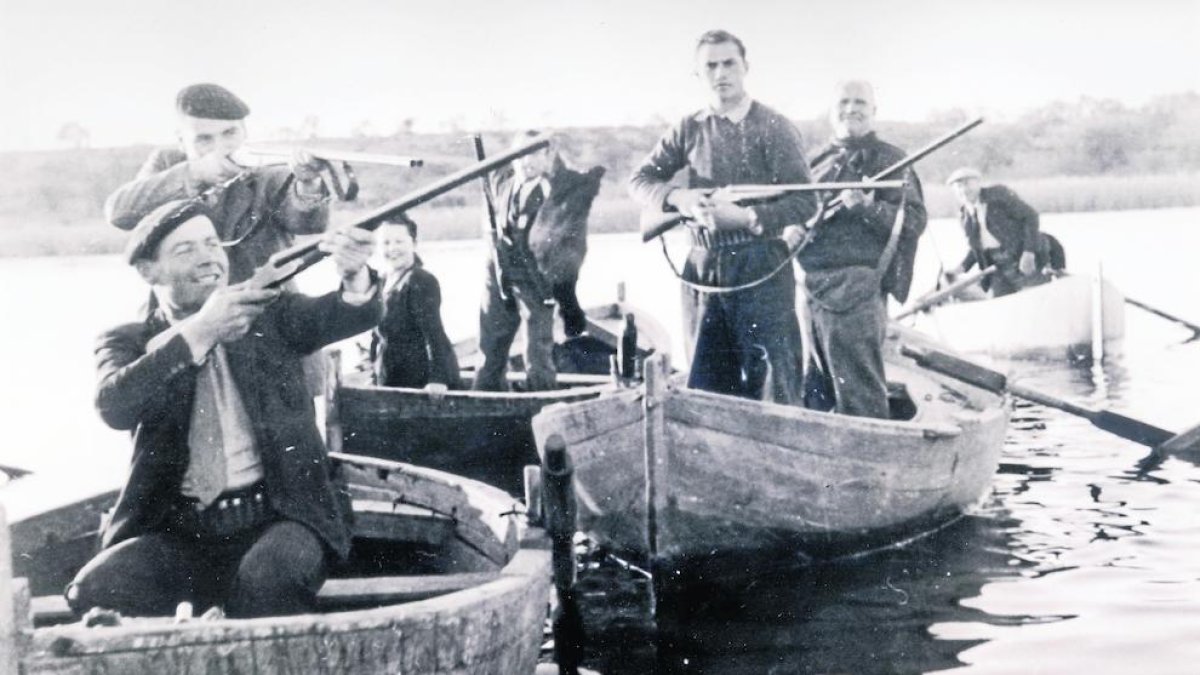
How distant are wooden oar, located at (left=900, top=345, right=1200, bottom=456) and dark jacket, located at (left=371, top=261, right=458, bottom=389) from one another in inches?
100

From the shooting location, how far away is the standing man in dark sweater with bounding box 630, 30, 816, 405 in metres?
4.73

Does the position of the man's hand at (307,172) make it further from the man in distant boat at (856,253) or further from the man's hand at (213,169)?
the man in distant boat at (856,253)

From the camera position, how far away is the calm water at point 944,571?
4.16 metres

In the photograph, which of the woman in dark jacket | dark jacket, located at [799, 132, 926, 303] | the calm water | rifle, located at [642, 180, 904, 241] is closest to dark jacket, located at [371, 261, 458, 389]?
the woman in dark jacket

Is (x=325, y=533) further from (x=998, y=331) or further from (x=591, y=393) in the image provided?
(x=998, y=331)

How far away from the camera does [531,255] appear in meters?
6.50

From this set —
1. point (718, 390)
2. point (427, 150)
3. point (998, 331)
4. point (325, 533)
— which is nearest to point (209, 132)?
Answer: point (325, 533)

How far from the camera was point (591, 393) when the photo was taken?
5.96 meters

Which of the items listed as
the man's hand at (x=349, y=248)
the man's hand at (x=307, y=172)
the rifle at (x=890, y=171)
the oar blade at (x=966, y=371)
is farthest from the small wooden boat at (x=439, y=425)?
the man's hand at (x=349, y=248)

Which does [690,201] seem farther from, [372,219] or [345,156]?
[372,219]

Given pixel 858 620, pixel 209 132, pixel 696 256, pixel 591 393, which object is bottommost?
pixel 858 620

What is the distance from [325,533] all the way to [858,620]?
2.41m

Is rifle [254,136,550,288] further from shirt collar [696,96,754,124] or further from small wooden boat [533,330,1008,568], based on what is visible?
shirt collar [696,96,754,124]

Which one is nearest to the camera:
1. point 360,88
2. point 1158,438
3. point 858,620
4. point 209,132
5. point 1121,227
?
point 209,132
